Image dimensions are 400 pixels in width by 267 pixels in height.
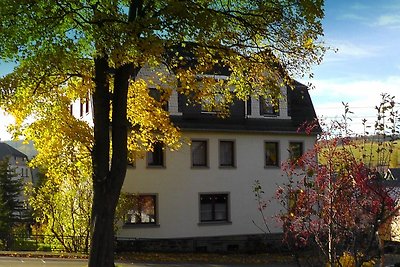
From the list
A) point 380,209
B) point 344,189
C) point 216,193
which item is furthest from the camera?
point 216,193

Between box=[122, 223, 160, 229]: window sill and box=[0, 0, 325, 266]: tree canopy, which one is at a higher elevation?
box=[0, 0, 325, 266]: tree canopy

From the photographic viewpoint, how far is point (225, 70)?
3100 centimetres

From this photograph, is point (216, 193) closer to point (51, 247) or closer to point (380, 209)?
point (51, 247)

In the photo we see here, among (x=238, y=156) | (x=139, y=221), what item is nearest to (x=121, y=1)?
(x=139, y=221)

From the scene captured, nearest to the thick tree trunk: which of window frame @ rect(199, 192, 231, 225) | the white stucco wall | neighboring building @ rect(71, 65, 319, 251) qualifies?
neighboring building @ rect(71, 65, 319, 251)

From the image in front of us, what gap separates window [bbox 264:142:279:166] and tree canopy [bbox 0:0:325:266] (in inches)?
613

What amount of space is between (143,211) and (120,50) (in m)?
17.2

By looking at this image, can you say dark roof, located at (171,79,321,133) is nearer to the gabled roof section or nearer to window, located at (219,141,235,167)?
the gabled roof section

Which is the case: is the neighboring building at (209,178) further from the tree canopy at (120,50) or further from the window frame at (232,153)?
the tree canopy at (120,50)

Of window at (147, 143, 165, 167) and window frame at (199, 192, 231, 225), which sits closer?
window at (147, 143, 165, 167)

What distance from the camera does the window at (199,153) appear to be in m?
29.5

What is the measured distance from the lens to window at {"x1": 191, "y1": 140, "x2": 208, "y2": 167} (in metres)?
29.5

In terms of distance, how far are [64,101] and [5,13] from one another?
515 centimetres

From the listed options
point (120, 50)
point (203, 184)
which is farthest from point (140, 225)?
point (120, 50)
